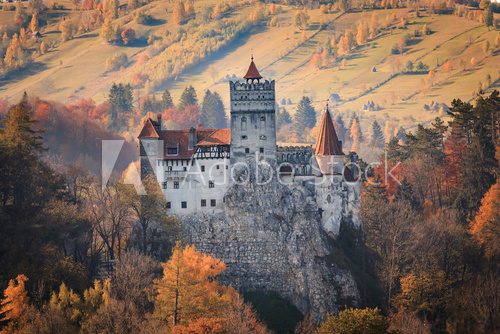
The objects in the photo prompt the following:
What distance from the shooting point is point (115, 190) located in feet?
284

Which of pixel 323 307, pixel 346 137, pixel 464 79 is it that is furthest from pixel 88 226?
pixel 464 79

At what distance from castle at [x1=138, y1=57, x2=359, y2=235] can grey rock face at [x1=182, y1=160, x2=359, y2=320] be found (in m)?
1.11

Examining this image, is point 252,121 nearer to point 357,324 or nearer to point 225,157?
point 225,157

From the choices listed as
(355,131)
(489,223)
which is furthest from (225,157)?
(355,131)

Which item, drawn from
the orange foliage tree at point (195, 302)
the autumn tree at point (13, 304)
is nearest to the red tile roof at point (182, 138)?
the orange foliage tree at point (195, 302)

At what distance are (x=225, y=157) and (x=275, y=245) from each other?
30.9 ft

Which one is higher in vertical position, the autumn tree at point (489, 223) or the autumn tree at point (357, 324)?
the autumn tree at point (489, 223)

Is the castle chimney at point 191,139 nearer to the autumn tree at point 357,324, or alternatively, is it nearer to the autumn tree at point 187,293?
the autumn tree at point 187,293

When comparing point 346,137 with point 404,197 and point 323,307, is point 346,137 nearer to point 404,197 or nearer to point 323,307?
point 404,197

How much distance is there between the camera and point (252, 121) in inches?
3378

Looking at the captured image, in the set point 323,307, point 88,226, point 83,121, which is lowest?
point 323,307

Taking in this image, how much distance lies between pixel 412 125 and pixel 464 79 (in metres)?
17.4

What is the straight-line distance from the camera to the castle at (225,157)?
85.4 meters

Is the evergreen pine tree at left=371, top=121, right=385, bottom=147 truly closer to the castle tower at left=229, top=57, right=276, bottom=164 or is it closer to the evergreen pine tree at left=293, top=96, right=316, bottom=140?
the evergreen pine tree at left=293, top=96, right=316, bottom=140
